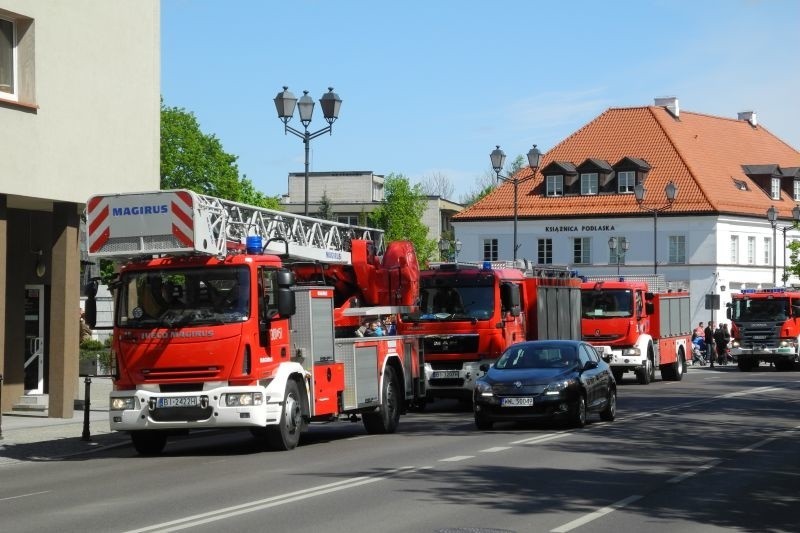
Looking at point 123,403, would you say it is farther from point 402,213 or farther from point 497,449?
point 402,213

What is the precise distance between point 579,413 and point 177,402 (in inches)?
291

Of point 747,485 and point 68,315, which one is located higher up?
point 68,315

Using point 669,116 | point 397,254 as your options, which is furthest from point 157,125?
point 669,116

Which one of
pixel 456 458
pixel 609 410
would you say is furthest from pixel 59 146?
pixel 456 458

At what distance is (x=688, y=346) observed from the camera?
5022cm

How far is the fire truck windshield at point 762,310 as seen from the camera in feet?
184

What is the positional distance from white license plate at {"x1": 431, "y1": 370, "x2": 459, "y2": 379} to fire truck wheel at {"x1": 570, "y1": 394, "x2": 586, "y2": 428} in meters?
6.43

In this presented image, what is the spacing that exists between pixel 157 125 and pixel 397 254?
739 centimetres

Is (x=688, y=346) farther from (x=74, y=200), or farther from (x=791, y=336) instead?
(x=74, y=200)

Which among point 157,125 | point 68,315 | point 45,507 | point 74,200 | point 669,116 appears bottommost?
point 45,507

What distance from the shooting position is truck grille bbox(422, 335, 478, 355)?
30625mm

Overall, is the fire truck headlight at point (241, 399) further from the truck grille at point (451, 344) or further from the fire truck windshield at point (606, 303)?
the fire truck windshield at point (606, 303)

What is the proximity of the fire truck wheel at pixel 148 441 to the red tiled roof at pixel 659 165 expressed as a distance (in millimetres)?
66203

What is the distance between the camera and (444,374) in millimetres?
30625
